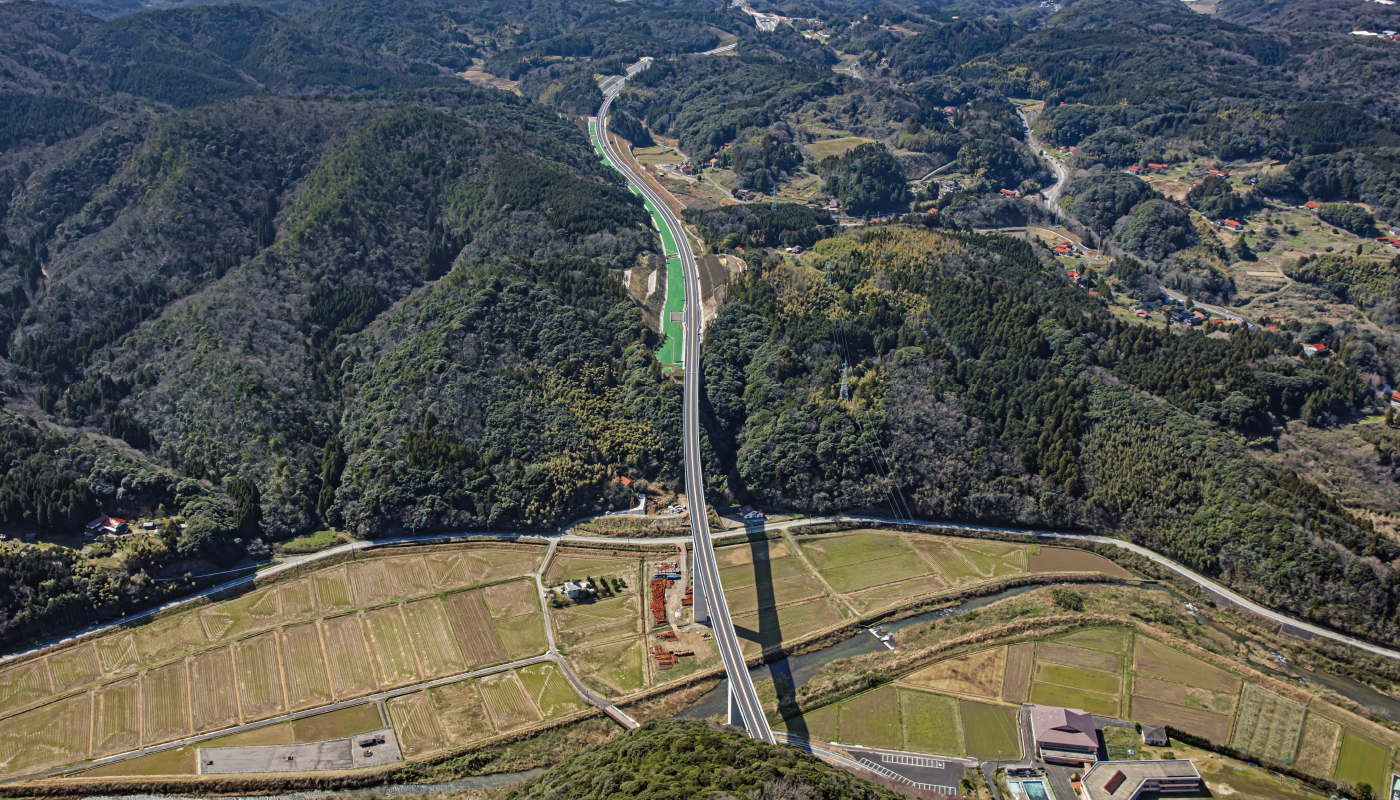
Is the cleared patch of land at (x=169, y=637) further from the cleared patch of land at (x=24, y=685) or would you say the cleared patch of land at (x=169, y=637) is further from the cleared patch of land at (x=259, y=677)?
the cleared patch of land at (x=24, y=685)

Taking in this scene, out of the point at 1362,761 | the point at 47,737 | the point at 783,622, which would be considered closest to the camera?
the point at 1362,761

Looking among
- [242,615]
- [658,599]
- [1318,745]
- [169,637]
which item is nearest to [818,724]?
[658,599]

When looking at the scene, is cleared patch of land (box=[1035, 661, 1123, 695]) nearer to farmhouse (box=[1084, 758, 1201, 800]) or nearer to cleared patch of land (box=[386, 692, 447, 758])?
farmhouse (box=[1084, 758, 1201, 800])

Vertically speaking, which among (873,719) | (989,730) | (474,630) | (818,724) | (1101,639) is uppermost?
(1101,639)

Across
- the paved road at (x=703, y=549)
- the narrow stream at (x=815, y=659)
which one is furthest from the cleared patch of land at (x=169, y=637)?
the paved road at (x=703, y=549)

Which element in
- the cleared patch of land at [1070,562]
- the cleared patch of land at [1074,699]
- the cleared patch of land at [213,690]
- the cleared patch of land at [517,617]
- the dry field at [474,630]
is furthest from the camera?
the cleared patch of land at [1070,562]

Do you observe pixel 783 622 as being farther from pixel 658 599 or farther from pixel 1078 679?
pixel 1078 679

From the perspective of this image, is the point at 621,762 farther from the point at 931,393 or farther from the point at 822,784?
the point at 931,393
